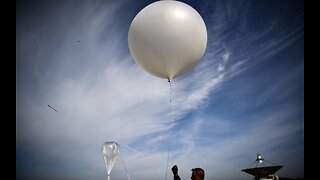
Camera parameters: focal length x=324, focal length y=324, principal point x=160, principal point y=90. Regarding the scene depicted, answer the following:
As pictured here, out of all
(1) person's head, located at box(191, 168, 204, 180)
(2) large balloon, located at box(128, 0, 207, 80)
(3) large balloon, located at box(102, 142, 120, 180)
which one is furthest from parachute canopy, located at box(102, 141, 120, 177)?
(1) person's head, located at box(191, 168, 204, 180)

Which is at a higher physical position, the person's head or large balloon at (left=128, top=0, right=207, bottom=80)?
large balloon at (left=128, top=0, right=207, bottom=80)

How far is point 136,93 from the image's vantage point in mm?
6480

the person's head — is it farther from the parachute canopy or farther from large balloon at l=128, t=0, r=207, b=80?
the parachute canopy

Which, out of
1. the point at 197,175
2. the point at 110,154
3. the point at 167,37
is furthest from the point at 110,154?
the point at 197,175

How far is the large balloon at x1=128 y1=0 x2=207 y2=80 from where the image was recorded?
131 inches

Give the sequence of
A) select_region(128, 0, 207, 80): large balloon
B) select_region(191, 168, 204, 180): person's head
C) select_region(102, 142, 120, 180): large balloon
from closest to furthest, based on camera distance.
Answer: select_region(191, 168, 204, 180): person's head
select_region(128, 0, 207, 80): large balloon
select_region(102, 142, 120, 180): large balloon

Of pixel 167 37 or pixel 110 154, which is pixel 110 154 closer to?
pixel 110 154

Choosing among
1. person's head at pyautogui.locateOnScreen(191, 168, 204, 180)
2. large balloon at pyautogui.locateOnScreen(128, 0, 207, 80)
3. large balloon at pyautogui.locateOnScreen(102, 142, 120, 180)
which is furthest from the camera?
large balloon at pyautogui.locateOnScreen(102, 142, 120, 180)
